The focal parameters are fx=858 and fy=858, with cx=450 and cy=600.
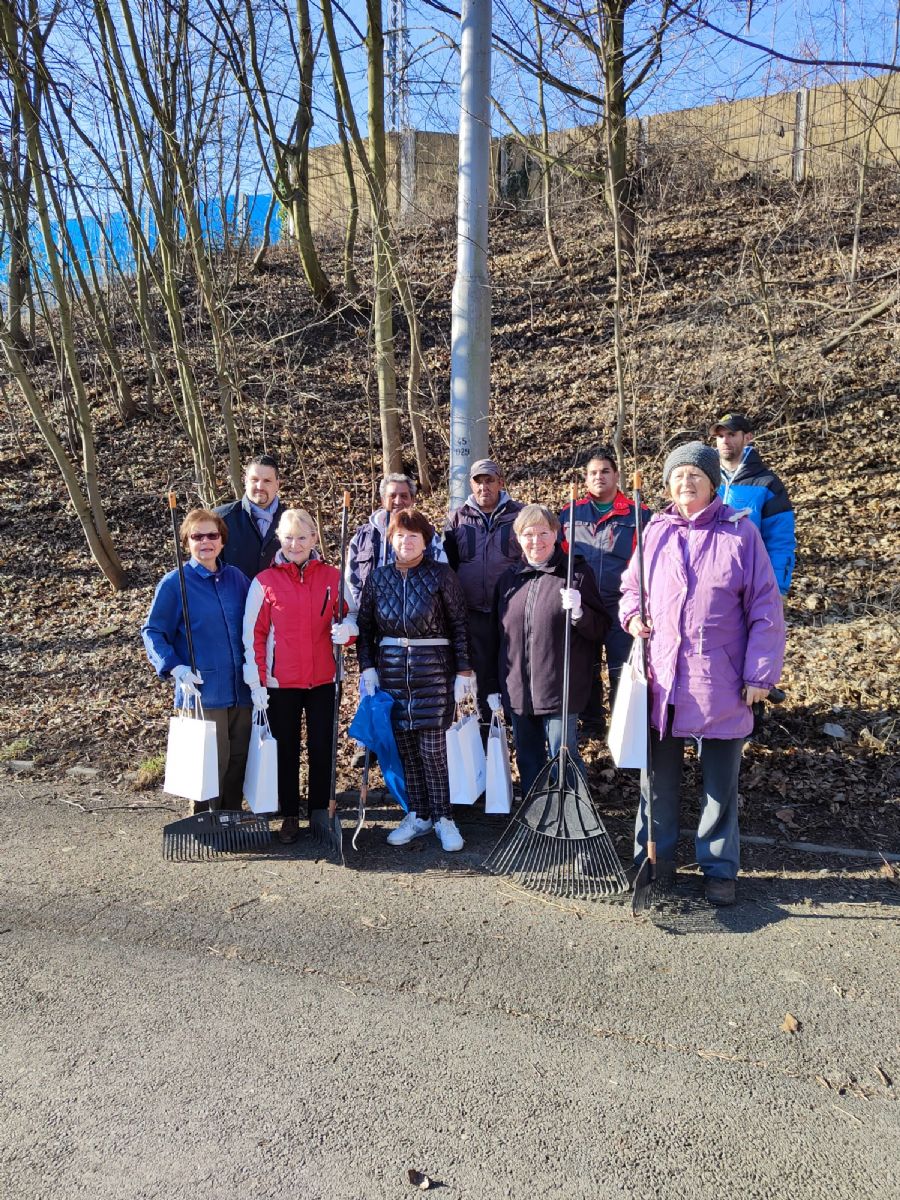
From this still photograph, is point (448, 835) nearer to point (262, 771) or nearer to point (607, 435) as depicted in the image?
point (262, 771)

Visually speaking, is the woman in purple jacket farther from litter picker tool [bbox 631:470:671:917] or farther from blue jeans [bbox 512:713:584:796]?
blue jeans [bbox 512:713:584:796]

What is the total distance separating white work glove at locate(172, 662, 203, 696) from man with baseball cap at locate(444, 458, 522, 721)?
163 cm

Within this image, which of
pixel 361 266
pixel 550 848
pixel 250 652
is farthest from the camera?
pixel 361 266

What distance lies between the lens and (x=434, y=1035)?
128 inches

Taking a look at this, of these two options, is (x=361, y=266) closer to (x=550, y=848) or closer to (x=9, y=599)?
(x=9, y=599)

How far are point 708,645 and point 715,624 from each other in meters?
0.10

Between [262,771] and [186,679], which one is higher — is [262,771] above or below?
below

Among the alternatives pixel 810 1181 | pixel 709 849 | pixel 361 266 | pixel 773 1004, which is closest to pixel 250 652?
pixel 709 849

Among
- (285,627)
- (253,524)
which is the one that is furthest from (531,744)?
(253,524)

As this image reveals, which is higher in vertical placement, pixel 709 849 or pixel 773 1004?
pixel 709 849

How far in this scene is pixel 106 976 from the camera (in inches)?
145

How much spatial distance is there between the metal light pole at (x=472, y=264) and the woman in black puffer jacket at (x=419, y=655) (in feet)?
5.22

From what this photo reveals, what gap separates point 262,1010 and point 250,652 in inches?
79.7

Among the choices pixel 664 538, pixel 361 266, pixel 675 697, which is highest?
pixel 361 266
